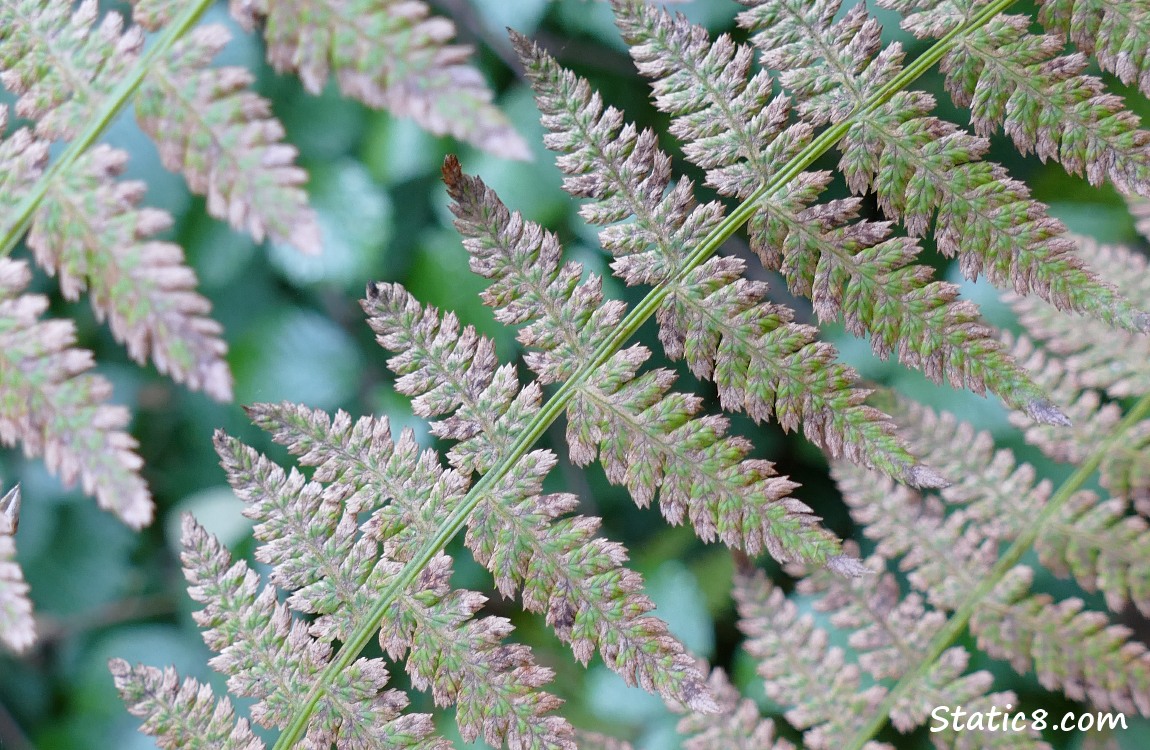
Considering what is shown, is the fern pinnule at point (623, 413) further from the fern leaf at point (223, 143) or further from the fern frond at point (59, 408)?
the fern frond at point (59, 408)

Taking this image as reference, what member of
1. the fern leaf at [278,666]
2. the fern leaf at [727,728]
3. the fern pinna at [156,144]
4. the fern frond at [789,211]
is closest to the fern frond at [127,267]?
the fern pinna at [156,144]

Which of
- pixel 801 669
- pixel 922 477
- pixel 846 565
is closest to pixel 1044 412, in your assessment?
pixel 922 477

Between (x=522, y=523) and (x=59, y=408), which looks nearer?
(x=59, y=408)

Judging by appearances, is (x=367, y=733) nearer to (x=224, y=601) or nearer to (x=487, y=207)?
(x=224, y=601)

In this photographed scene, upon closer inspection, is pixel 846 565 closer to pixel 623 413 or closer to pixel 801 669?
pixel 623 413

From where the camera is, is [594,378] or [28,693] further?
[28,693]

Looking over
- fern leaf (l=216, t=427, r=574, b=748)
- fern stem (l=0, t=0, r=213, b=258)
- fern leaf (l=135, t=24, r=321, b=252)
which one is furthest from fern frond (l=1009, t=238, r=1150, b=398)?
fern stem (l=0, t=0, r=213, b=258)

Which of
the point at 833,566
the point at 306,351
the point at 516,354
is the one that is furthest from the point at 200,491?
the point at 833,566
